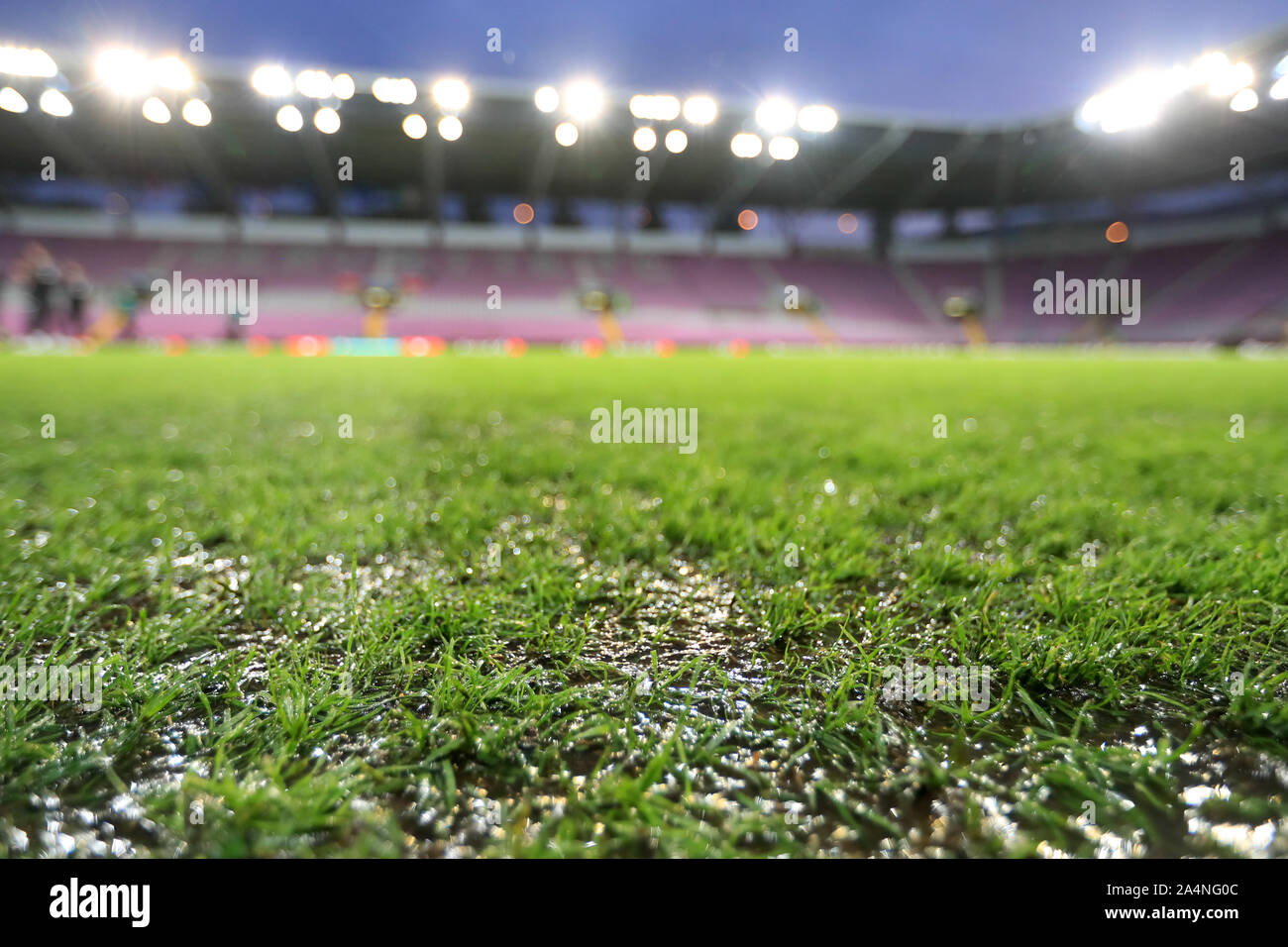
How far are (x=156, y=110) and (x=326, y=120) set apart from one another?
4.73 m

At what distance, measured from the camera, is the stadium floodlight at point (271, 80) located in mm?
17469

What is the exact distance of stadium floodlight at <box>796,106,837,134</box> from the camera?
68.3 feet

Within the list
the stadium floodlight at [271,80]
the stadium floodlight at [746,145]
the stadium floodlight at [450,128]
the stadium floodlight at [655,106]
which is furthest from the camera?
the stadium floodlight at [746,145]

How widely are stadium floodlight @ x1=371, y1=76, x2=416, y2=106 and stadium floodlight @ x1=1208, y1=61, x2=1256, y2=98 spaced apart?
22623mm

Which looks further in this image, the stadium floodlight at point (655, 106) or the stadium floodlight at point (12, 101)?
the stadium floodlight at point (655, 106)

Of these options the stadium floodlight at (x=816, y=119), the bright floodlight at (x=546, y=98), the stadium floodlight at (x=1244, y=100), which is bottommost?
the stadium floodlight at (x=1244, y=100)

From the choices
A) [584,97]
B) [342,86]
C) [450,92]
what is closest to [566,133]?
[584,97]

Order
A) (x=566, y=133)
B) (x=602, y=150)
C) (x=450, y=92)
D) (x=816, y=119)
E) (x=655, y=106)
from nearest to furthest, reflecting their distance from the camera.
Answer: (x=450, y=92), (x=655, y=106), (x=816, y=119), (x=566, y=133), (x=602, y=150)

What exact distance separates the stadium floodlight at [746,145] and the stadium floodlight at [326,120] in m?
13.7

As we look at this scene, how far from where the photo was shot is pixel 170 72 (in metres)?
16.8

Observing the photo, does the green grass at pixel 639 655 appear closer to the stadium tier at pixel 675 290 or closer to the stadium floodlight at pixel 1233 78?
A: the stadium floodlight at pixel 1233 78

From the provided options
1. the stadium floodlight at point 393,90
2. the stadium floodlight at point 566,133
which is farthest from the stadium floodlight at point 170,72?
the stadium floodlight at point 566,133

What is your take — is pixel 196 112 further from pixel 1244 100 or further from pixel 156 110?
pixel 1244 100

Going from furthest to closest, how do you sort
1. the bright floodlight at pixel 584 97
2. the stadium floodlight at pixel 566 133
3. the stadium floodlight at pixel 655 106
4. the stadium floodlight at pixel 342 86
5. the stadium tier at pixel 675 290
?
the stadium tier at pixel 675 290, the stadium floodlight at pixel 566 133, the stadium floodlight at pixel 655 106, the bright floodlight at pixel 584 97, the stadium floodlight at pixel 342 86
